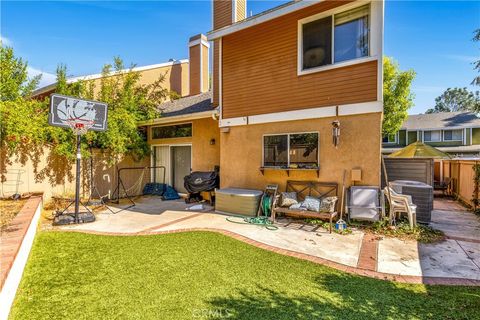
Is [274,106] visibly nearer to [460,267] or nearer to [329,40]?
[329,40]

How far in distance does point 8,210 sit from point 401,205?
9598mm

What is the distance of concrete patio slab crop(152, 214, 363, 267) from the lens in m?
4.52

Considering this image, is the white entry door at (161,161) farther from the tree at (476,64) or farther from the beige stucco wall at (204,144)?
the tree at (476,64)

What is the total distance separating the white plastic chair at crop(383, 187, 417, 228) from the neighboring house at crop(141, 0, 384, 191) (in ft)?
1.89

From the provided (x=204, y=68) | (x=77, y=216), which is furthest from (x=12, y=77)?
(x=204, y=68)

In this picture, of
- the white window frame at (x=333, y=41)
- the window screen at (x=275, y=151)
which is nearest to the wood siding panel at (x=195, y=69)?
the window screen at (x=275, y=151)

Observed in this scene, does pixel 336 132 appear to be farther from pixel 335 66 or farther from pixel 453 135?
pixel 453 135

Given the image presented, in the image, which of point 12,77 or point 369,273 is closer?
point 369,273

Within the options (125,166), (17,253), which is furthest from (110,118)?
(17,253)

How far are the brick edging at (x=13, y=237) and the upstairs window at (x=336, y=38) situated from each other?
721 centimetres

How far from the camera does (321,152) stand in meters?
6.73

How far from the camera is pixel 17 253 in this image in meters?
3.39

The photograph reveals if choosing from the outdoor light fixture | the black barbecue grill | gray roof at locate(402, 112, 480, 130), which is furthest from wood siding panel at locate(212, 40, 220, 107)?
gray roof at locate(402, 112, 480, 130)

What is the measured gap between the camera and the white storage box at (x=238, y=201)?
7.09 metres
